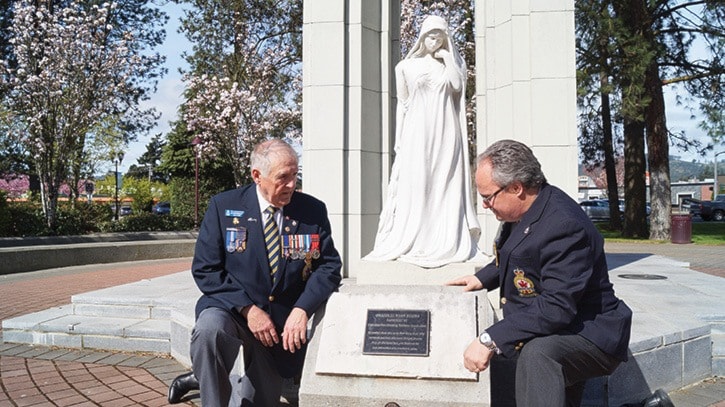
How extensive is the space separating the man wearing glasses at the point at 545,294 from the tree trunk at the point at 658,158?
2004 cm

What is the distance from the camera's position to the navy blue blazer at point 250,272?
360 cm

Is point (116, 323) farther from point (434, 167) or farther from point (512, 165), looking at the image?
point (512, 165)

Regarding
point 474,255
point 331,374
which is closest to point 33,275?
point 474,255

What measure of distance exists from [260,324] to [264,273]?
1.12 ft

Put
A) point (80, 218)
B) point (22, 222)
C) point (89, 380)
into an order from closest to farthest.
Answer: point (89, 380), point (22, 222), point (80, 218)

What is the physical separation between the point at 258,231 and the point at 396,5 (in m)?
5.86

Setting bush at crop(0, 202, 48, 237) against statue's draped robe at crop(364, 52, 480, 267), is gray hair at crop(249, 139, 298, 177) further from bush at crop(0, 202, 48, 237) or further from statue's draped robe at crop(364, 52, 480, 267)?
bush at crop(0, 202, 48, 237)

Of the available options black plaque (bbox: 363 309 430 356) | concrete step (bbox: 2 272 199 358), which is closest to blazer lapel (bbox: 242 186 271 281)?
black plaque (bbox: 363 309 430 356)

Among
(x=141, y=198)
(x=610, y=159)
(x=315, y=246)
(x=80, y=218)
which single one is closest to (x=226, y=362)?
(x=315, y=246)

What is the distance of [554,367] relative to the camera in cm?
284

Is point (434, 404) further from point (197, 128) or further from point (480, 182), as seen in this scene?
point (197, 128)

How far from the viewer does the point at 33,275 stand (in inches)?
472

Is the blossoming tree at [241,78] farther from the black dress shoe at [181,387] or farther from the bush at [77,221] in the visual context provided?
the black dress shoe at [181,387]

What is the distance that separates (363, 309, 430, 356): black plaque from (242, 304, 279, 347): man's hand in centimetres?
56
